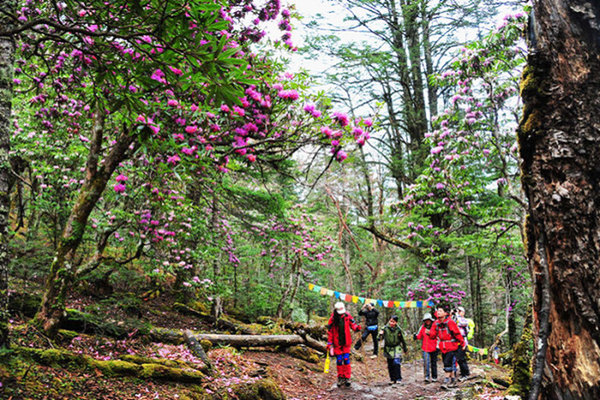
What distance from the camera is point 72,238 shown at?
5.22 metres

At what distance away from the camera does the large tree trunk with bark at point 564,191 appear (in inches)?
63.5

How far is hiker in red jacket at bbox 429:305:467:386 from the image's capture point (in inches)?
291

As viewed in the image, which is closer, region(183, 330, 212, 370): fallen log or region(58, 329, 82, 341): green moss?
region(58, 329, 82, 341): green moss

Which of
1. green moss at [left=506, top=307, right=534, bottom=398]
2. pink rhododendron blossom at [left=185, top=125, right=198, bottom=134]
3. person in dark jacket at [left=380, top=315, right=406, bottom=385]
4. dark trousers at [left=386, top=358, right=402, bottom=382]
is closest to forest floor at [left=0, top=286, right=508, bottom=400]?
dark trousers at [left=386, top=358, right=402, bottom=382]

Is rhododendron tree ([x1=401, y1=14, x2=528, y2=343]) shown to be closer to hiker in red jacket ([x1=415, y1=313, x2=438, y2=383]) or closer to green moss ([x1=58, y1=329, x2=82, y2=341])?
hiker in red jacket ([x1=415, y1=313, x2=438, y2=383])

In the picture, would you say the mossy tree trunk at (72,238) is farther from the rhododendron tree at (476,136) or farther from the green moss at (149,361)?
the rhododendron tree at (476,136)

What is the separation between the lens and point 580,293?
1.62 m

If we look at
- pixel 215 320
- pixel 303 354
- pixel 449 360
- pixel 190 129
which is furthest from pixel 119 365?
pixel 303 354

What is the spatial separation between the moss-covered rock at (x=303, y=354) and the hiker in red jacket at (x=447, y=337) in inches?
163

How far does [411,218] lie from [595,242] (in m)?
12.6

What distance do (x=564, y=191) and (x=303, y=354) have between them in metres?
10.1

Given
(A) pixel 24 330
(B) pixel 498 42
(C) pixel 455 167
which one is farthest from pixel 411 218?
(A) pixel 24 330

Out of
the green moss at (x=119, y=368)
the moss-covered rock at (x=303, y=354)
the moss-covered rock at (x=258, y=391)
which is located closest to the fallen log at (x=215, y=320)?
the moss-covered rock at (x=303, y=354)

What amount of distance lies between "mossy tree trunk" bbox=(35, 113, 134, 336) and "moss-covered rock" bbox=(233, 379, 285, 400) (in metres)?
2.89
